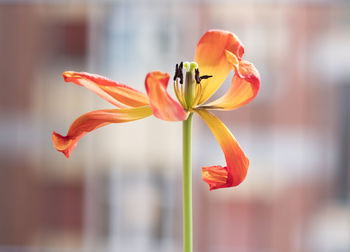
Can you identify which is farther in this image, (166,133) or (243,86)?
(166,133)

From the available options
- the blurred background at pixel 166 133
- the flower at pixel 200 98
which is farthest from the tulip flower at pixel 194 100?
the blurred background at pixel 166 133

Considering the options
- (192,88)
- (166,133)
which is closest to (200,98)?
(192,88)

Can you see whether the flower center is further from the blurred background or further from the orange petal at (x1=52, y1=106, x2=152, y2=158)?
the blurred background

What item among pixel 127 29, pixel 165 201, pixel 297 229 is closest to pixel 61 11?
pixel 127 29

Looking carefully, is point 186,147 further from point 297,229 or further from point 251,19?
point 297,229

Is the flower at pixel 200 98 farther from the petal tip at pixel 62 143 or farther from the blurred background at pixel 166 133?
the blurred background at pixel 166 133

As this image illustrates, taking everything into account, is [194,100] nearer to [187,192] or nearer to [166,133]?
[187,192]
